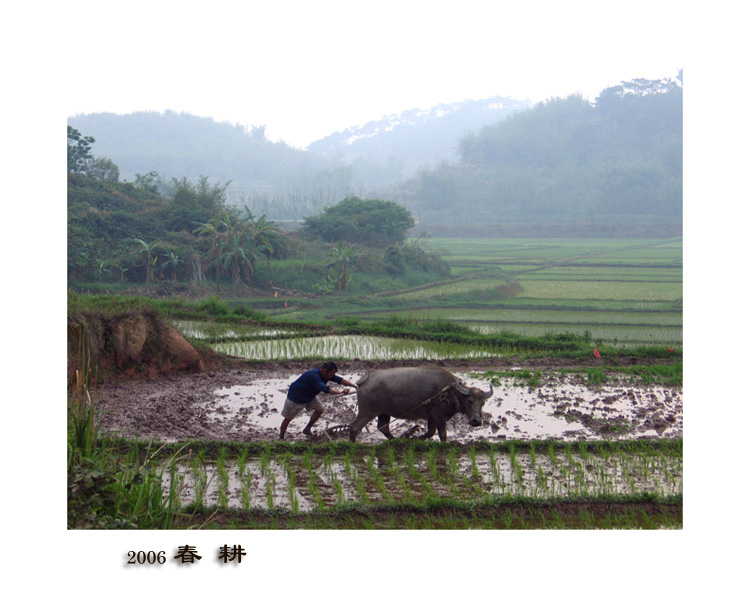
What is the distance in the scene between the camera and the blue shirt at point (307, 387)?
5742mm

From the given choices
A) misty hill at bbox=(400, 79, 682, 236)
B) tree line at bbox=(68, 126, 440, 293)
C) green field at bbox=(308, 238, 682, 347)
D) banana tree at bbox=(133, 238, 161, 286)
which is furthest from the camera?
misty hill at bbox=(400, 79, 682, 236)

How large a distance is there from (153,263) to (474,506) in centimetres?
1538

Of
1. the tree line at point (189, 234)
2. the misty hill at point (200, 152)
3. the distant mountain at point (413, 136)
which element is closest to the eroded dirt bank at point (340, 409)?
the tree line at point (189, 234)

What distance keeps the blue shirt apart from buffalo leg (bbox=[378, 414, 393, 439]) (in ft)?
2.39

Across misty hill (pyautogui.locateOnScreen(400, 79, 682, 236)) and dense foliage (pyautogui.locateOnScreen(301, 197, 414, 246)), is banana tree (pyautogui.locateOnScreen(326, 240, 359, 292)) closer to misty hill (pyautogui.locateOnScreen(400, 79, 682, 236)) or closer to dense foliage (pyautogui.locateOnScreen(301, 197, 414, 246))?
dense foliage (pyautogui.locateOnScreen(301, 197, 414, 246))

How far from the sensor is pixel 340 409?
7.16m

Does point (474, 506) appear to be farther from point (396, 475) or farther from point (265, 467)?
point (265, 467)

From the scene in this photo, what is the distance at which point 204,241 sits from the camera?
18.7 meters

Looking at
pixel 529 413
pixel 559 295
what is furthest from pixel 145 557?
pixel 559 295

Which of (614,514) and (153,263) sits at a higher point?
(153,263)

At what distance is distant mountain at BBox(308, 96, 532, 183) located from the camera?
4389 cm

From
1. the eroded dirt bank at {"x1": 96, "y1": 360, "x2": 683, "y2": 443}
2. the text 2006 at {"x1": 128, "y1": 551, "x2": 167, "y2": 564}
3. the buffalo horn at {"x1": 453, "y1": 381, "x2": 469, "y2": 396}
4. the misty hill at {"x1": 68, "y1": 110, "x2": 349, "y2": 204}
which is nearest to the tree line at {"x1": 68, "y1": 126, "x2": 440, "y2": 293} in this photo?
the eroded dirt bank at {"x1": 96, "y1": 360, "x2": 683, "y2": 443}

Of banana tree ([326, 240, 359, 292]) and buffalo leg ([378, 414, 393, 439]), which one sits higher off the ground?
banana tree ([326, 240, 359, 292])

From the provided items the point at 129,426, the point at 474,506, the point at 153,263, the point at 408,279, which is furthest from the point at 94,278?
the point at 474,506
